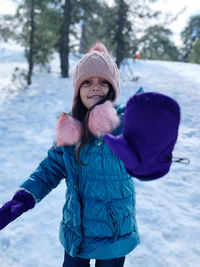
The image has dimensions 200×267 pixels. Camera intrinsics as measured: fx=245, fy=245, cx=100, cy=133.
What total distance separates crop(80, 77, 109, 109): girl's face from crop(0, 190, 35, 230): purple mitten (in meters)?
0.70

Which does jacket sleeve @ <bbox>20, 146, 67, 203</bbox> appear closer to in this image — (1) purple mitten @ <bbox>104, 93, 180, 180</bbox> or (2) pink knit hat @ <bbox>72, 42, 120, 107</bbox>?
(2) pink knit hat @ <bbox>72, 42, 120, 107</bbox>

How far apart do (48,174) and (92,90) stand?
2.07 feet

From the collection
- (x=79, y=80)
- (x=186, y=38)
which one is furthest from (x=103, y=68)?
(x=186, y=38)

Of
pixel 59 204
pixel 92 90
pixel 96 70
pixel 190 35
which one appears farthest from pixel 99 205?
pixel 190 35

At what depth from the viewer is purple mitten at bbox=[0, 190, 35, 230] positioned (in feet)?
4.60

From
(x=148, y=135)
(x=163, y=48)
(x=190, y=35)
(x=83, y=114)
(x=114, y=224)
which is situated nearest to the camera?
(x=148, y=135)

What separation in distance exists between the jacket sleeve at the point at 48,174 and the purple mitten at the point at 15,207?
73 millimetres

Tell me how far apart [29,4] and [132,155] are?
33.5 feet

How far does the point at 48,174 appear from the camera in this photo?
164cm

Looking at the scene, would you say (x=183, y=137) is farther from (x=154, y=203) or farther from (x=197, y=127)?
(x=154, y=203)

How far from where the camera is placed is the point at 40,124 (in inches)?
247

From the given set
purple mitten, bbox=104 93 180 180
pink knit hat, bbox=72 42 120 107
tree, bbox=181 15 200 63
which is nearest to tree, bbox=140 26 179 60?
tree, bbox=181 15 200 63

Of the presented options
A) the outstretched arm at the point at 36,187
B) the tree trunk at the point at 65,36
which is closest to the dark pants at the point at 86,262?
the outstretched arm at the point at 36,187

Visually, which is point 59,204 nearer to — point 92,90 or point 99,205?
point 99,205
